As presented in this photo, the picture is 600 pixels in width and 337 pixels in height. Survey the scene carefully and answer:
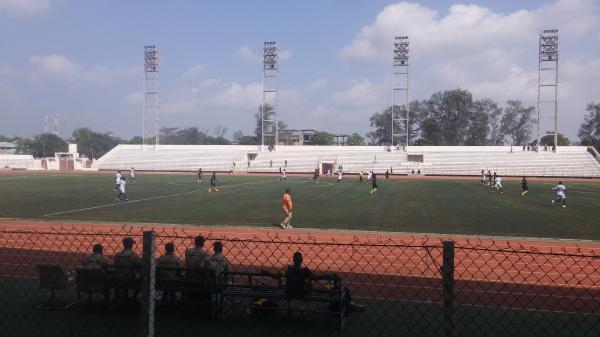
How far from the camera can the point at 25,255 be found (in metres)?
11.2

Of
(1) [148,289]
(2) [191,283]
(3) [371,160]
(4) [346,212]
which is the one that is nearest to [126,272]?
(2) [191,283]

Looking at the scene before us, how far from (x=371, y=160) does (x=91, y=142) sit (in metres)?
89.0

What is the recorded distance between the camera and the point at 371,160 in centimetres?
7094

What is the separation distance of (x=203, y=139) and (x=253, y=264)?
141m

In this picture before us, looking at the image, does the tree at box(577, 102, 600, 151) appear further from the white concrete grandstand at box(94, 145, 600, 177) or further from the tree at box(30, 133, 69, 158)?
the tree at box(30, 133, 69, 158)

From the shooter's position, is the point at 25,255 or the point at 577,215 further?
the point at 577,215

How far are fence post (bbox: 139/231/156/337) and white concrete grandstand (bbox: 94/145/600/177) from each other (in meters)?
64.6

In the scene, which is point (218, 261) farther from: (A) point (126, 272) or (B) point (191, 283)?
(A) point (126, 272)

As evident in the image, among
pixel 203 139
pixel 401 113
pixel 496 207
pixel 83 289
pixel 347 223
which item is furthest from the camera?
pixel 203 139

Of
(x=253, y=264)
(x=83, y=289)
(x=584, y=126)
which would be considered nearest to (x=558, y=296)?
(x=253, y=264)

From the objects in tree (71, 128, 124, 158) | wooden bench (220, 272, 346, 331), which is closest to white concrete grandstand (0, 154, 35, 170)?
tree (71, 128, 124, 158)

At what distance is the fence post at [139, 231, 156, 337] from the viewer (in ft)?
11.7

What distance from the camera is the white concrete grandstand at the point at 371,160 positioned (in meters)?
64.0

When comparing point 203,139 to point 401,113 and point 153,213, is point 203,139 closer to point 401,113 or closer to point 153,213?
point 401,113
